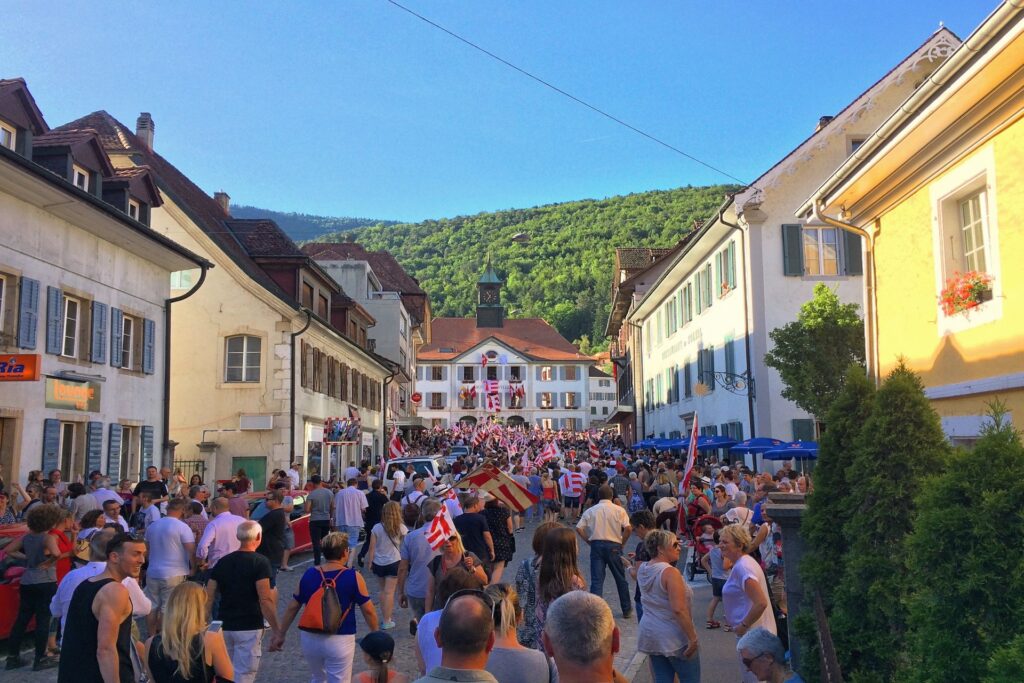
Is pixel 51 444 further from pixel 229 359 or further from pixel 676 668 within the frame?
pixel 676 668

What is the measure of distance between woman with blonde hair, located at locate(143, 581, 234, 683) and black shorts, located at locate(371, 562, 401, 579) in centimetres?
582

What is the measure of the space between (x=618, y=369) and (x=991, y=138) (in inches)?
2288

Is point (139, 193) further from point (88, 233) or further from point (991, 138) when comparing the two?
point (991, 138)

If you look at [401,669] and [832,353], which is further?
[832,353]

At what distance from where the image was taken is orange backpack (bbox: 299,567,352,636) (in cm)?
631

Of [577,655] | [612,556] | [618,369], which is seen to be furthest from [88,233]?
[618,369]

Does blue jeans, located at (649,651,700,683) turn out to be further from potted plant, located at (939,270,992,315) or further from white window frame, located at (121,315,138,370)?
A: white window frame, located at (121,315,138,370)

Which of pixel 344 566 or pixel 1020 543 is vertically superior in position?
pixel 1020 543

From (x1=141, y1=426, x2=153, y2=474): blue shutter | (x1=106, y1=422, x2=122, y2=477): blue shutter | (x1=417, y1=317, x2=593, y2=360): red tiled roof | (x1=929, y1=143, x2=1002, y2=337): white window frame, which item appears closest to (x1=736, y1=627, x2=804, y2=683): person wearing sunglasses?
(x1=929, y1=143, x2=1002, y2=337): white window frame

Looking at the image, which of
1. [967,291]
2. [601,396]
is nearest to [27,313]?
[967,291]

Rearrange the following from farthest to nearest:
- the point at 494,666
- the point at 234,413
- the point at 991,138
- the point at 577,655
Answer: the point at 234,413 → the point at 991,138 → the point at 494,666 → the point at 577,655

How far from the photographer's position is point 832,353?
20094mm

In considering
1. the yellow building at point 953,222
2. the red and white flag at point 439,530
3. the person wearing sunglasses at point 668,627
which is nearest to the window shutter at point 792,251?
the yellow building at point 953,222

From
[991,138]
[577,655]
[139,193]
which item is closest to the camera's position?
[577,655]
